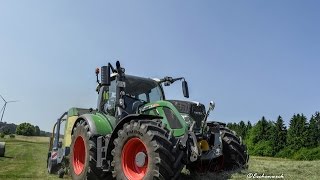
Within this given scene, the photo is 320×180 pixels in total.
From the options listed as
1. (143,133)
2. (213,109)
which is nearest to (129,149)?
(143,133)

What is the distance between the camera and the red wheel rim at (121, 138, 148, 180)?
795 centimetres

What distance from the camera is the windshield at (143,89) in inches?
402

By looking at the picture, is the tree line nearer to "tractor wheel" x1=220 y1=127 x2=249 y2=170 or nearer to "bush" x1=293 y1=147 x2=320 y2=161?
"bush" x1=293 y1=147 x2=320 y2=161

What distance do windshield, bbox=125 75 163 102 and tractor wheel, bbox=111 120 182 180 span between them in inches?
80.1

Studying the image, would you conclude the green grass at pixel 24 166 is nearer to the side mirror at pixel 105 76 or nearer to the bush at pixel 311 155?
the side mirror at pixel 105 76

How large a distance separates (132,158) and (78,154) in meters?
2.90

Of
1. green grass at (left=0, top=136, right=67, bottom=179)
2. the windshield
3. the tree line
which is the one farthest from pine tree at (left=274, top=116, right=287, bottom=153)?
the windshield

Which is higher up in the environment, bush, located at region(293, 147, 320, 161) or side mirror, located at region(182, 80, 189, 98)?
side mirror, located at region(182, 80, 189, 98)

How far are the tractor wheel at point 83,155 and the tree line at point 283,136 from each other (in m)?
53.9

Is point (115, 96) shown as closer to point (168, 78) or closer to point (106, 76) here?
point (106, 76)

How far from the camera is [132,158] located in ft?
26.9

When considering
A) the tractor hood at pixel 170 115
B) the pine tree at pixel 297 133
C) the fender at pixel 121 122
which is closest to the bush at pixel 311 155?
the pine tree at pixel 297 133

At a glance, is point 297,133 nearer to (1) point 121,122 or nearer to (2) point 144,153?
(1) point 121,122

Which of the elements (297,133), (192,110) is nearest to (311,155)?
(297,133)
